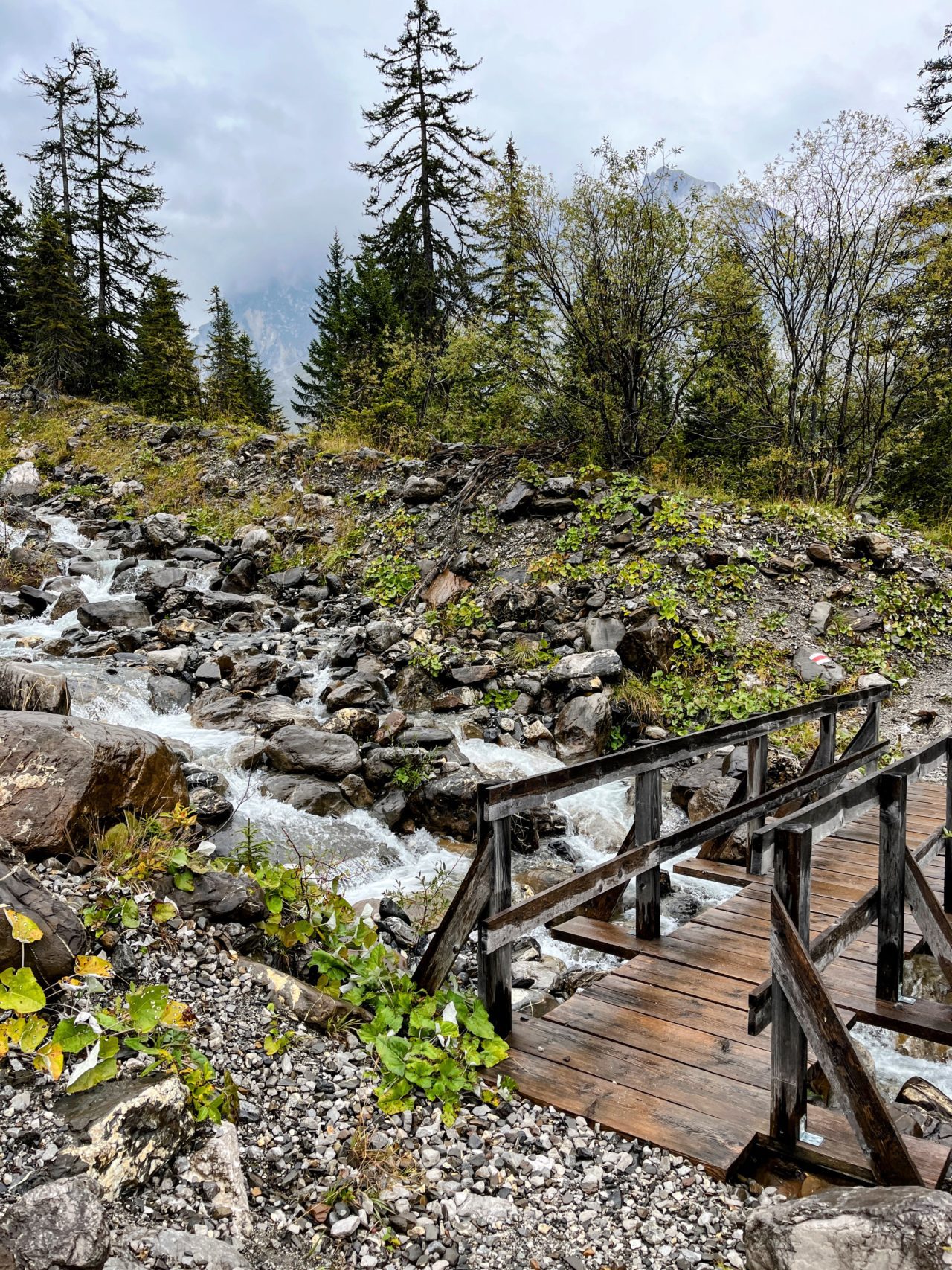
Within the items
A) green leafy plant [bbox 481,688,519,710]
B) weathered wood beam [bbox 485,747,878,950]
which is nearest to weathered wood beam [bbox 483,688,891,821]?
weathered wood beam [bbox 485,747,878,950]

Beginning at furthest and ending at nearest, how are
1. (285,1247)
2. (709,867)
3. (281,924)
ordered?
(709,867) < (281,924) < (285,1247)

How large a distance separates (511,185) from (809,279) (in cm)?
582

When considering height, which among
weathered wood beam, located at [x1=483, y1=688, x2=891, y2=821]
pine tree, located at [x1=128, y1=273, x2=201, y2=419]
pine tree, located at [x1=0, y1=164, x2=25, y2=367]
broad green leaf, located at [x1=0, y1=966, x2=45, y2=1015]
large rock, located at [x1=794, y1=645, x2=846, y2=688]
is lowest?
broad green leaf, located at [x1=0, y1=966, x2=45, y2=1015]

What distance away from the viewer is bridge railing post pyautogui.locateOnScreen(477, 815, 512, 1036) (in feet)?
12.0

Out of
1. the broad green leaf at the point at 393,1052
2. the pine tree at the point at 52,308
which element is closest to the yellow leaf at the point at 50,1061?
the broad green leaf at the point at 393,1052

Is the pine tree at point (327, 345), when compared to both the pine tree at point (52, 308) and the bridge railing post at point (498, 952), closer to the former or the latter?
the pine tree at point (52, 308)

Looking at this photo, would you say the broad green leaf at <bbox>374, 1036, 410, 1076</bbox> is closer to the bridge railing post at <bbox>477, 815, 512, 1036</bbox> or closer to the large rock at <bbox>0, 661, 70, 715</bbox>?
the bridge railing post at <bbox>477, 815, 512, 1036</bbox>

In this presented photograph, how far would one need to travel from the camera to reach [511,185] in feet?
44.2

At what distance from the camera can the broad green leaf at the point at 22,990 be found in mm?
2773

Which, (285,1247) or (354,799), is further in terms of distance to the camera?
(354,799)

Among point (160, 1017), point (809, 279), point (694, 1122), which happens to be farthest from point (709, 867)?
point (809, 279)

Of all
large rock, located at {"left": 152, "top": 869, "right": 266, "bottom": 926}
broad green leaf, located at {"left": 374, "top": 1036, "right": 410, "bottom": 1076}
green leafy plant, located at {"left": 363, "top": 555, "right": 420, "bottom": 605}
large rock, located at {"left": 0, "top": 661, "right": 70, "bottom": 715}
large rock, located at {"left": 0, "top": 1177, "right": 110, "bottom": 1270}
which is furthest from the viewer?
green leafy plant, located at {"left": 363, "top": 555, "right": 420, "bottom": 605}

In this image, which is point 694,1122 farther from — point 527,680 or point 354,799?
point 527,680

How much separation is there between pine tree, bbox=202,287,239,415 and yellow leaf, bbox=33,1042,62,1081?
930 inches
